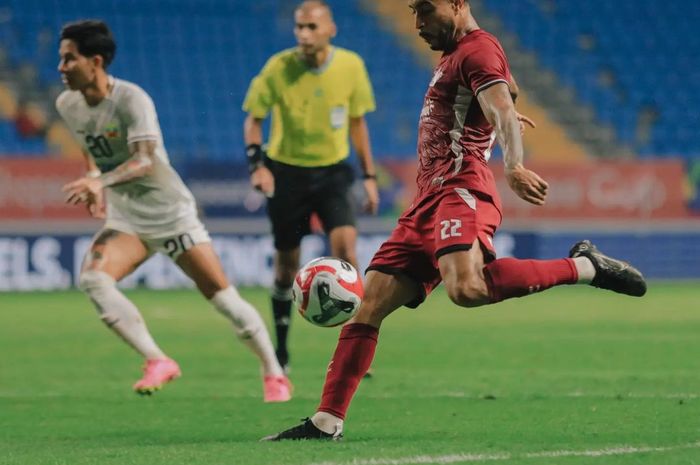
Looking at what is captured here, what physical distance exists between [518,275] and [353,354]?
812mm

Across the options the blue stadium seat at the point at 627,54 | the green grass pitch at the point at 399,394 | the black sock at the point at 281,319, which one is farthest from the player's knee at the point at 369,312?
the blue stadium seat at the point at 627,54

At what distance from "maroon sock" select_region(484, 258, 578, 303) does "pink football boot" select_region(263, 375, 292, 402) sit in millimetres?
2394

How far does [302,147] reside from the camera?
387 inches

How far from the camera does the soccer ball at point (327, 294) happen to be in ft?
20.5

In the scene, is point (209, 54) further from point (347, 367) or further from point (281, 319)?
point (347, 367)

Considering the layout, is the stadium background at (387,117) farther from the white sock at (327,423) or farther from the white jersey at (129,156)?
the white sock at (327,423)

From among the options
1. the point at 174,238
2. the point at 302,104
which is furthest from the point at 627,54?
the point at 174,238

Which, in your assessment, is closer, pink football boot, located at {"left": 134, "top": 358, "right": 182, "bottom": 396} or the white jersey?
pink football boot, located at {"left": 134, "top": 358, "right": 182, "bottom": 396}

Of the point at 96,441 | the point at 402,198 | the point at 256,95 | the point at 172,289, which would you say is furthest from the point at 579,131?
the point at 96,441

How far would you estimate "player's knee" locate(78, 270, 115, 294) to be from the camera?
7902 millimetres

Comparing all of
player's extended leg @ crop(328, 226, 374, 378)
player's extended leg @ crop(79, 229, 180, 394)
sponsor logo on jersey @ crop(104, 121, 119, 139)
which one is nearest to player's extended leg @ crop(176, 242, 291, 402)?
player's extended leg @ crop(79, 229, 180, 394)

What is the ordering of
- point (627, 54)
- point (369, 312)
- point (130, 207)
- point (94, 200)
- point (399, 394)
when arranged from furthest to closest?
point (627, 54) → point (399, 394) → point (130, 207) → point (94, 200) → point (369, 312)

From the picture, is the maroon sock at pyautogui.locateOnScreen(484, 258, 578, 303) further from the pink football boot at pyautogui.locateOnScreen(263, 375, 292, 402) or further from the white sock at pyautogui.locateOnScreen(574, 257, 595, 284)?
the pink football boot at pyautogui.locateOnScreen(263, 375, 292, 402)

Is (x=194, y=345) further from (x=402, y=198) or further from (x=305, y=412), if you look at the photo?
(x=402, y=198)
